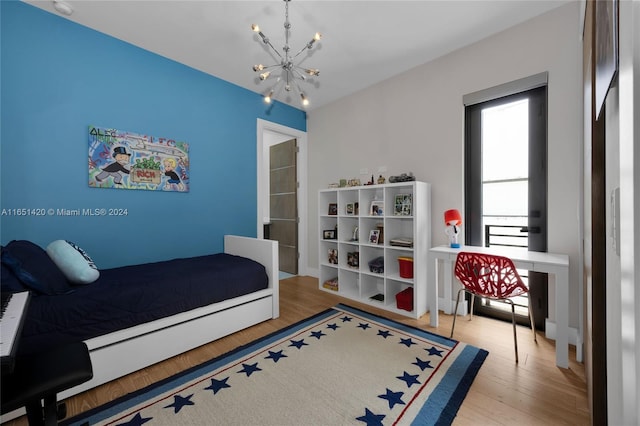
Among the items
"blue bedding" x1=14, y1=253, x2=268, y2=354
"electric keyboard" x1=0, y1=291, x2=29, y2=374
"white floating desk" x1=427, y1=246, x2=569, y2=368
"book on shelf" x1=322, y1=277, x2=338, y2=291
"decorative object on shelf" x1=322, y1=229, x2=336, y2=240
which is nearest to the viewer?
"electric keyboard" x1=0, y1=291, x2=29, y2=374

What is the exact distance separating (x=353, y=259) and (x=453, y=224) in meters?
1.26

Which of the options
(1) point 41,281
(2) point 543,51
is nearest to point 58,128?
(1) point 41,281

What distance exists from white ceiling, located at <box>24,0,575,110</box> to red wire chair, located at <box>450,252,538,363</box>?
6.76 ft

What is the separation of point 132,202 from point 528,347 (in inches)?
149

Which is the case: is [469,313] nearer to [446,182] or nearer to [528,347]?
[528,347]

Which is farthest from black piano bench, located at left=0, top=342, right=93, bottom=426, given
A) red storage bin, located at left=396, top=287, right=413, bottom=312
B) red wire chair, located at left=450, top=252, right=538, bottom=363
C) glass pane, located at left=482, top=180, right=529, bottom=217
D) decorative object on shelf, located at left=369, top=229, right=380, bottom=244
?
glass pane, located at left=482, top=180, right=529, bottom=217

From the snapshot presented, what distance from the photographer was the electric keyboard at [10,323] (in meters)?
0.80

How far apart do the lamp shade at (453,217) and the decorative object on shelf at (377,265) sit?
90 centimetres

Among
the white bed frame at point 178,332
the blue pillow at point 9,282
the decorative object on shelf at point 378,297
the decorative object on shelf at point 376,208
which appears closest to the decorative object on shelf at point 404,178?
the decorative object on shelf at point 376,208

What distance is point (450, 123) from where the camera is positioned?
2805 millimetres

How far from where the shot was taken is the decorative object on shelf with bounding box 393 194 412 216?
2.90m

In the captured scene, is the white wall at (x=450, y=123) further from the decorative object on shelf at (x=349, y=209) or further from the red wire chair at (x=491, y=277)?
the red wire chair at (x=491, y=277)

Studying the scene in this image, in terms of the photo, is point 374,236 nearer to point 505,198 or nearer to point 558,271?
point 505,198

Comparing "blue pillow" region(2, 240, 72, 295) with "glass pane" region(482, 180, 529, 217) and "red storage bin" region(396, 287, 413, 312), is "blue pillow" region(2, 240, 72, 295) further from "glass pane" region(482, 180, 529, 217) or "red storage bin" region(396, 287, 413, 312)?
"glass pane" region(482, 180, 529, 217)
